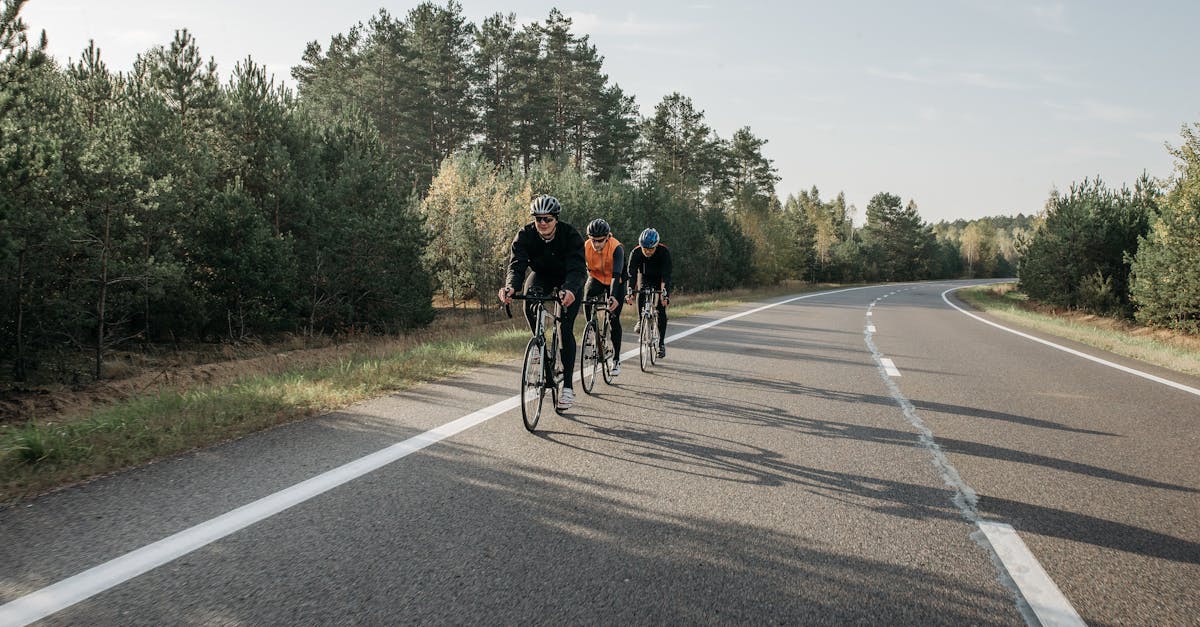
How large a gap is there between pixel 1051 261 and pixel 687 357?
2871 cm

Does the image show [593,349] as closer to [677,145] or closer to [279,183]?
[279,183]

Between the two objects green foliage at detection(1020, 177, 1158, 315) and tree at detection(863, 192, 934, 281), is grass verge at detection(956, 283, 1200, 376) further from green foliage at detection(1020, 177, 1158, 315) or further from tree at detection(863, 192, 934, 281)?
tree at detection(863, 192, 934, 281)

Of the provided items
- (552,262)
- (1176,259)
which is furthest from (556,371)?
(1176,259)

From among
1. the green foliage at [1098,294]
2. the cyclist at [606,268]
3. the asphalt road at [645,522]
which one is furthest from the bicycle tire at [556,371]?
the green foliage at [1098,294]

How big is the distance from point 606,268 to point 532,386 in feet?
8.48

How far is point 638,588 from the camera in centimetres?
267

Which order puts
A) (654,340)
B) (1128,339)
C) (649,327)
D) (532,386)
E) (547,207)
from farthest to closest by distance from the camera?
(1128,339) < (654,340) < (649,327) < (547,207) < (532,386)

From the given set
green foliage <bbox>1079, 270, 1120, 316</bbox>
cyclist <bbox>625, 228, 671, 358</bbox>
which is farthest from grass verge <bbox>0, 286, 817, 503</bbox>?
green foliage <bbox>1079, 270, 1120, 316</bbox>

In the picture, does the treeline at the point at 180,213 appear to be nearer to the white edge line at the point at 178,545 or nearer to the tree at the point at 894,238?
the white edge line at the point at 178,545

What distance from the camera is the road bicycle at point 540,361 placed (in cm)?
538

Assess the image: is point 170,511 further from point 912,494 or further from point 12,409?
point 12,409

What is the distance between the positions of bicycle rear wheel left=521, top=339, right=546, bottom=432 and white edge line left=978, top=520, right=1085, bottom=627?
3.20 m

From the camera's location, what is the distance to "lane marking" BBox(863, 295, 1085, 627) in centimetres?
251

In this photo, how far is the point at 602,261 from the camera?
7.69 m
